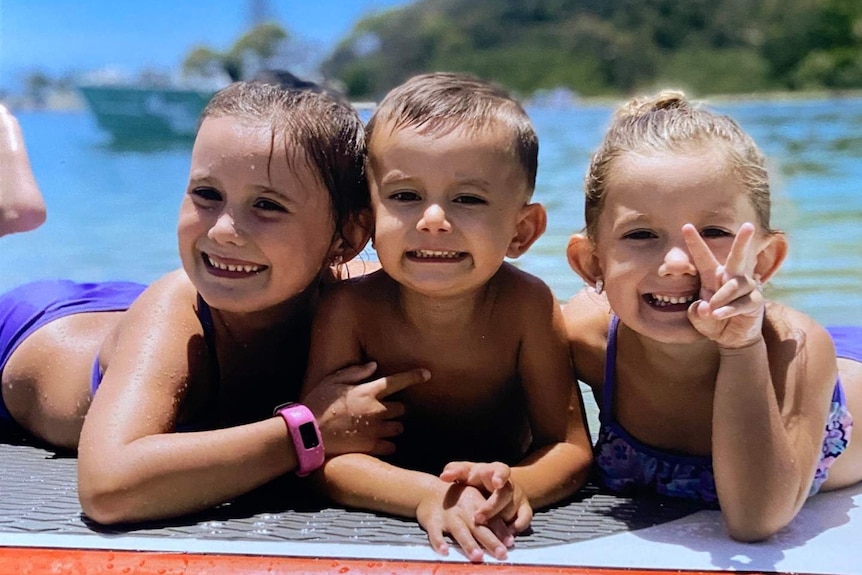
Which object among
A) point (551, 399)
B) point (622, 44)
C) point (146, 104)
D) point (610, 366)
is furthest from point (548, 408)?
point (622, 44)

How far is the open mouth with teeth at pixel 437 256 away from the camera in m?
1.75

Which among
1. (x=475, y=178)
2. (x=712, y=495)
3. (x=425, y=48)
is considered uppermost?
(x=425, y=48)

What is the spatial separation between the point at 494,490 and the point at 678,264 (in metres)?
0.48

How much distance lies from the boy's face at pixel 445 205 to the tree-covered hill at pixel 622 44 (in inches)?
831

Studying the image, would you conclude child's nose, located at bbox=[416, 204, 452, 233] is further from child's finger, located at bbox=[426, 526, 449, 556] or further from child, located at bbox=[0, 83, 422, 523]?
child's finger, located at bbox=[426, 526, 449, 556]

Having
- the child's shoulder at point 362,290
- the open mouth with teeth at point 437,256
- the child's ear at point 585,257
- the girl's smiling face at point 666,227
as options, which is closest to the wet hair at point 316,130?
the child's shoulder at point 362,290

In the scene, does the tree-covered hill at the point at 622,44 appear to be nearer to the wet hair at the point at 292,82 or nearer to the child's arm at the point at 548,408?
the wet hair at the point at 292,82

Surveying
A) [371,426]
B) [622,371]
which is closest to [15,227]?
[371,426]

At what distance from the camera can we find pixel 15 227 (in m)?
2.36

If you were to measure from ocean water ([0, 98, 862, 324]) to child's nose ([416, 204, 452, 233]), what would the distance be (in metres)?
0.41

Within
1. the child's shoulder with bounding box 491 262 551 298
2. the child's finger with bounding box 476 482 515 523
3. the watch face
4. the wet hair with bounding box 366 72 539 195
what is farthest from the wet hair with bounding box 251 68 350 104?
the child's finger with bounding box 476 482 515 523

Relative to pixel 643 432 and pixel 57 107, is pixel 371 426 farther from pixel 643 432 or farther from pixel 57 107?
pixel 57 107

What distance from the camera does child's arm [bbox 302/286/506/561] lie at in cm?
151

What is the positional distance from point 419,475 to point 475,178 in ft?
1.80
